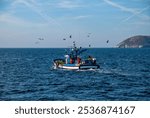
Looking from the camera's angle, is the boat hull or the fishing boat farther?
the fishing boat

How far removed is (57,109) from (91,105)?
3.41 ft

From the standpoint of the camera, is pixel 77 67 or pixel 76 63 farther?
pixel 76 63

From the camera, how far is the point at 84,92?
70.9 feet

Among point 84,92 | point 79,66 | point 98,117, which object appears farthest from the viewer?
point 79,66

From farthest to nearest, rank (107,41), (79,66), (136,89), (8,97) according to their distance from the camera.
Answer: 1. (79,66)
2. (136,89)
3. (8,97)
4. (107,41)

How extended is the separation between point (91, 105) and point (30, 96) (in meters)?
9.24

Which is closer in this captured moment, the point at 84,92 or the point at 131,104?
the point at 131,104

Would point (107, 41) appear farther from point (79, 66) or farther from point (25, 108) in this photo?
point (79, 66)

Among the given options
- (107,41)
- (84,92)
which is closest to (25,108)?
(107,41)

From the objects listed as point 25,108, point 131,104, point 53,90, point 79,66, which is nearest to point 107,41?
point 131,104

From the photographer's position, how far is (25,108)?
35.5 ft

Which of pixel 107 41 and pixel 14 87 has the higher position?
pixel 107 41

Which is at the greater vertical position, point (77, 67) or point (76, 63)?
point (76, 63)

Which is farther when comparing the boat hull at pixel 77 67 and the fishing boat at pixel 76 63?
the fishing boat at pixel 76 63
